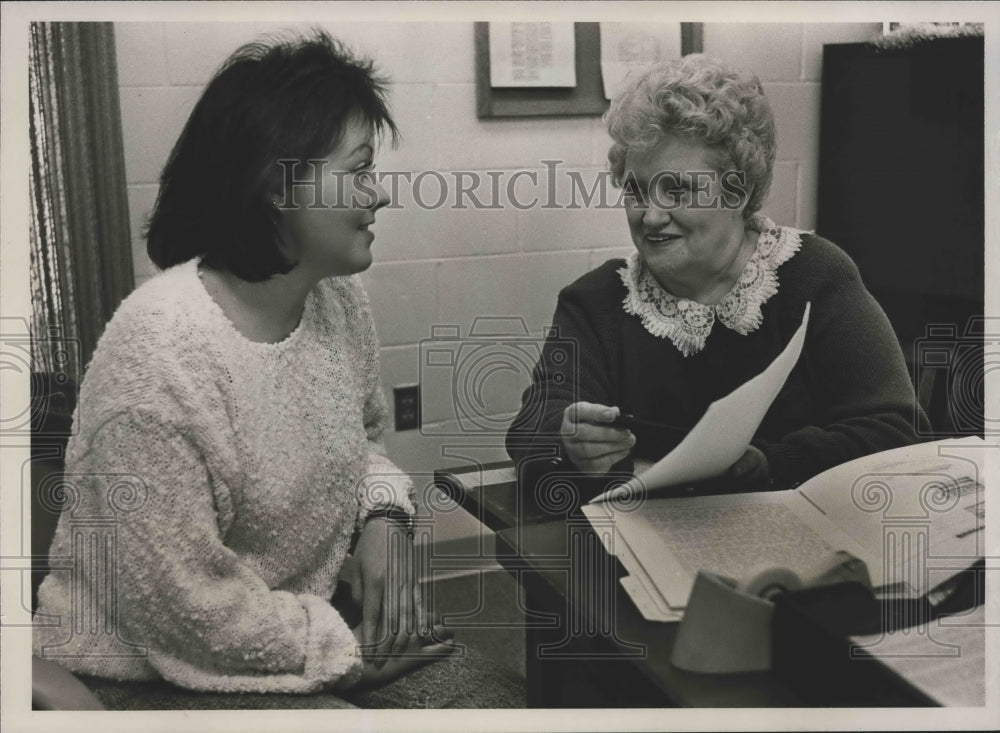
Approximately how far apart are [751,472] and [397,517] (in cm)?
47

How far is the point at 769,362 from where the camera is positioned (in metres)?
1.22

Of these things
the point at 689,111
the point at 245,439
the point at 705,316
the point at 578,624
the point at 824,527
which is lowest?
the point at 578,624

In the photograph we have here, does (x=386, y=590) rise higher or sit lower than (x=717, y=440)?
lower

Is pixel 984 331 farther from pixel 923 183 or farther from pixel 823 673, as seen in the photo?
pixel 823 673

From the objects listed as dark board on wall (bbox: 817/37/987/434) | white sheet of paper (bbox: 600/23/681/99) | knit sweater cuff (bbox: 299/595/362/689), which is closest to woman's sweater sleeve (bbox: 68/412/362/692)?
knit sweater cuff (bbox: 299/595/362/689)

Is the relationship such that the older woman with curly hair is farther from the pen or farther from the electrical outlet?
the electrical outlet

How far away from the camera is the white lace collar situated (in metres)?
1.25

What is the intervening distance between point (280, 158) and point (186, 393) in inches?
11.7

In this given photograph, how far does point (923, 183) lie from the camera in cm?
133

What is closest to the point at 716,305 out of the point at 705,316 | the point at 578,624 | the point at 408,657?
the point at 705,316

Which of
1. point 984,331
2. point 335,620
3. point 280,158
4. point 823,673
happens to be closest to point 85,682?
point 335,620

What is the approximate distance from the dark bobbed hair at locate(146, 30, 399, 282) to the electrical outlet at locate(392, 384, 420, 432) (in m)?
0.25

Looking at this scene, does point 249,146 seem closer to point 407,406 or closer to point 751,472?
point 407,406

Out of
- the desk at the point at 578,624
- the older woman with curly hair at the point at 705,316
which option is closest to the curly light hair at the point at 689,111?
the older woman with curly hair at the point at 705,316
